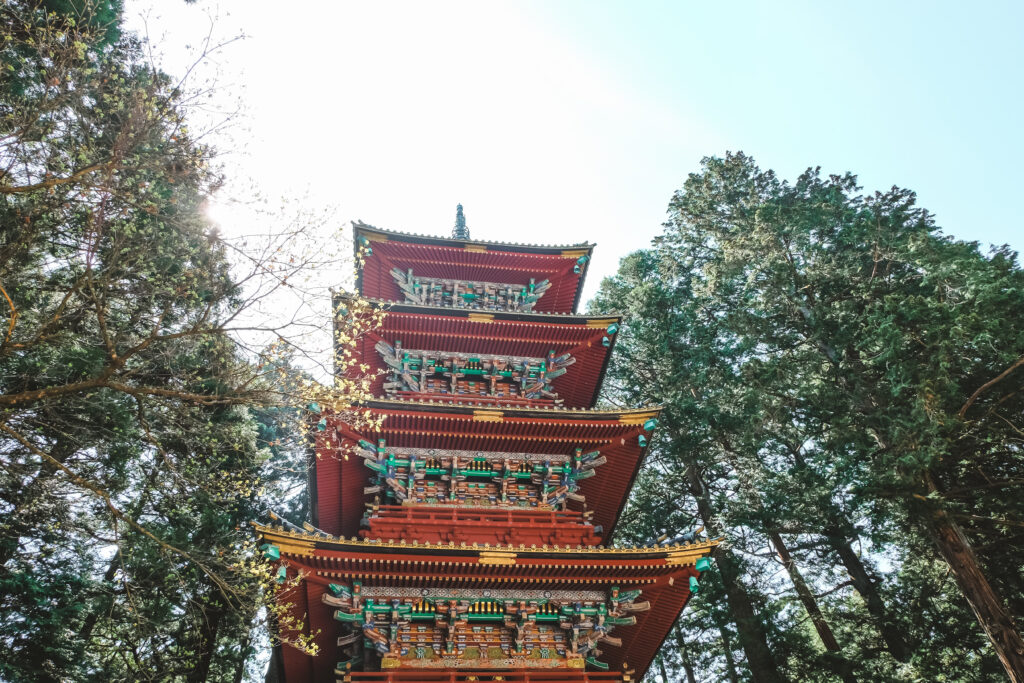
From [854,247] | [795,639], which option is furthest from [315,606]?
[854,247]

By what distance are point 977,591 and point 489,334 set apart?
1052cm

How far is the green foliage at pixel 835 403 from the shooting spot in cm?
1292

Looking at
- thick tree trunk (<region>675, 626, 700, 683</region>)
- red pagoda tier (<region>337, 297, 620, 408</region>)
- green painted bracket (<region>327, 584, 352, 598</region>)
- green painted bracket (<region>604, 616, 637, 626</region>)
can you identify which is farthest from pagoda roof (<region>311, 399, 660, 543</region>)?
thick tree trunk (<region>675, 626, 700, 683</region>)

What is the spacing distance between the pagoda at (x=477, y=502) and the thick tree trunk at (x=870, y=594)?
782cm

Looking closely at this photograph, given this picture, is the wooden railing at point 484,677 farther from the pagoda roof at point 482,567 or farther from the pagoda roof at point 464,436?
the pagoda roof at point 464,436

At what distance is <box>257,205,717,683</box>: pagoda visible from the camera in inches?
390

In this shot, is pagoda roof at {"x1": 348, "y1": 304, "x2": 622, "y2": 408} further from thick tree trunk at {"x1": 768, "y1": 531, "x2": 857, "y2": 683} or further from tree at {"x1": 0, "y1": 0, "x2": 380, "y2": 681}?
thick tree trunk at {"x1": 768, "y1": 531, "x2": 857, "y2": 683}

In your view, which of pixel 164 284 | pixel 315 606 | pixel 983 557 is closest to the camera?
pixel 315 606

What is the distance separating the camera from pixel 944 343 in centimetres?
1263

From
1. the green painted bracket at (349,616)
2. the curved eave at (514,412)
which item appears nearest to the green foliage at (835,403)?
the curved eave at (514,412)

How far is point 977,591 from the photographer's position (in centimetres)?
1148

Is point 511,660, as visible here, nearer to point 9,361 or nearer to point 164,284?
point 164,284

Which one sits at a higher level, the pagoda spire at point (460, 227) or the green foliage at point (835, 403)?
the pagoda spire at point (460, 227)

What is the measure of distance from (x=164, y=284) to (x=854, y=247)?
18.4 m
